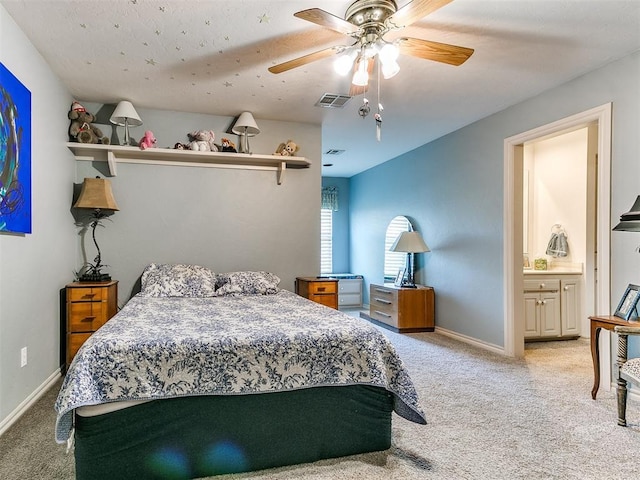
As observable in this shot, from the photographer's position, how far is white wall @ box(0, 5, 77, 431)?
2.50 metres

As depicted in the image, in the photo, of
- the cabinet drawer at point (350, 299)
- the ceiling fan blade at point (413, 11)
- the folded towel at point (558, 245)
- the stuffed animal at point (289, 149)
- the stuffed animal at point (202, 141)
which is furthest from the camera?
the cabinet drawer at point (350, 299)

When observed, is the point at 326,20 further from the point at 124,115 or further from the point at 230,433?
the point at 124,115

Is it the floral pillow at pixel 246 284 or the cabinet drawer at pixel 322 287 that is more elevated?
the floral pillow at pixel 246 284

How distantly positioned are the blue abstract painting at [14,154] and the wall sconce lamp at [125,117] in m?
1.05

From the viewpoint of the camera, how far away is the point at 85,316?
3.46m

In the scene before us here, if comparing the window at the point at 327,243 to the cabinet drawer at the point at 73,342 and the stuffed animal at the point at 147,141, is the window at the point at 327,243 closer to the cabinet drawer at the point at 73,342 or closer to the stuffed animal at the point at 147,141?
the stuffed animal at the point at 147,141

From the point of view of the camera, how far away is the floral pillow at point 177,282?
145 inches

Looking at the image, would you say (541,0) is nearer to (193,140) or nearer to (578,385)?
(578,385)

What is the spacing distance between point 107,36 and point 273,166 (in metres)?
2.08

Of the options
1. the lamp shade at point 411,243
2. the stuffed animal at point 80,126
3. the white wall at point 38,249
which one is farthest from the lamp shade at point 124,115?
the lamp shade at point 411,243

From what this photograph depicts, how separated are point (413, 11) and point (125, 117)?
2.85m

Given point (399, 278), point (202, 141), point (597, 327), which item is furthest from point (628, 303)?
point (202, 141)

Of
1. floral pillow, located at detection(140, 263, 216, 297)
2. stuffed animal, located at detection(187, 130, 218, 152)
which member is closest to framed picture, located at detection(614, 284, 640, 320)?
floral pillow, located at detection(140, 263, 216, 297)

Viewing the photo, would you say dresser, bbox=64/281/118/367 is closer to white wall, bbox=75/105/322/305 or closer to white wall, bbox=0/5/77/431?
white wall, bbox=0/5/77/431
